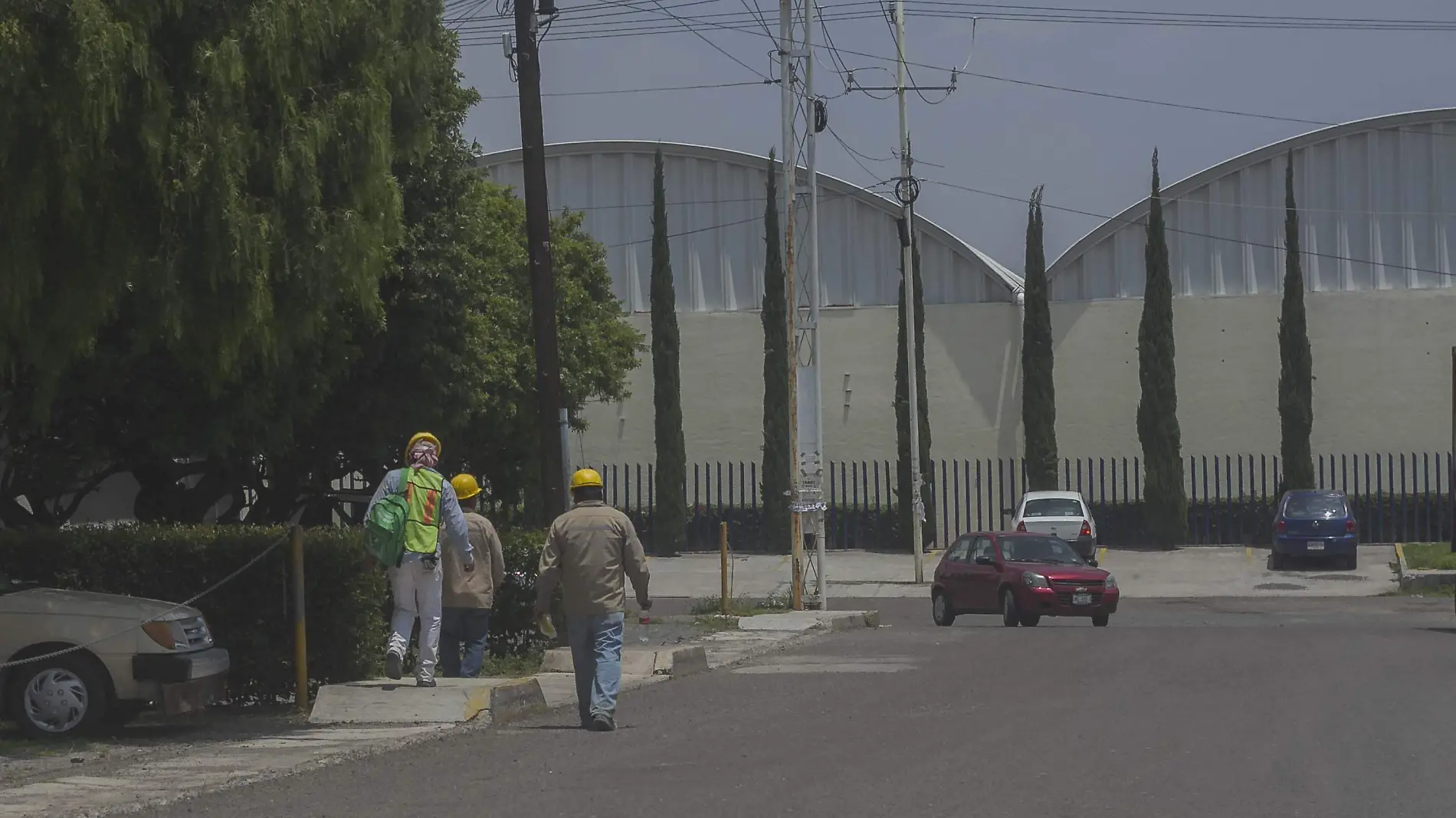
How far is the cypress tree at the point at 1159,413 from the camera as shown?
4375 centimetres

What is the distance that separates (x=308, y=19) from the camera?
467 inches

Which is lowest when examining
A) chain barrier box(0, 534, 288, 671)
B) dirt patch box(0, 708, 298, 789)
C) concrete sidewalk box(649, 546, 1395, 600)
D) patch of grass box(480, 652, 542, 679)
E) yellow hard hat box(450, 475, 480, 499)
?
concrete sidewalk box(649, 546, 1395, 600)

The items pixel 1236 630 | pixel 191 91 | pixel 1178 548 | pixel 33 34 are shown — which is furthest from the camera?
pixel 1178 548

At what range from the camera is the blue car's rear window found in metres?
37.5

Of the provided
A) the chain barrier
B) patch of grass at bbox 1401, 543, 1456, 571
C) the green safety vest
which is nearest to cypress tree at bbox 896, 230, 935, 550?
patch of grass at bbox 1401, 543, 1456, 571

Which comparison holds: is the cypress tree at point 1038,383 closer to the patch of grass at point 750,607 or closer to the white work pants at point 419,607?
the patch of grass at point 750,607

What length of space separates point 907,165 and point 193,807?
96.8 feet

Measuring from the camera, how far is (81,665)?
467 inches

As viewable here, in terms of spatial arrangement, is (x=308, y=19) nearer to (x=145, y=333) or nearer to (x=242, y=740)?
(x=145, y=333)

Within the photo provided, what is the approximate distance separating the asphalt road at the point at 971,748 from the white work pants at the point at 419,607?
846mm

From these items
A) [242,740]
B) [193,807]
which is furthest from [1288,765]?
[242,740]

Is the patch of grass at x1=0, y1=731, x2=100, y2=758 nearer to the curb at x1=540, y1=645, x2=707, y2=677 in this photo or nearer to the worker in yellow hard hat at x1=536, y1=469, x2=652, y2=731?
the worker in yellow hard hat at x1=536, y1=469, x2=652, y2=731

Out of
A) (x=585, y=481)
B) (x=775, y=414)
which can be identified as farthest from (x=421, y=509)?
(x=775, y=414)

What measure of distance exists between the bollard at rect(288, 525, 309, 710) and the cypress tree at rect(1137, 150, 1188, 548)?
3365 cm
